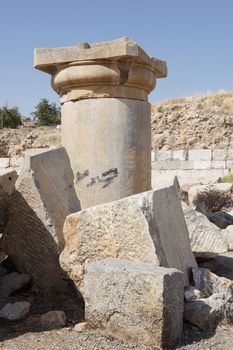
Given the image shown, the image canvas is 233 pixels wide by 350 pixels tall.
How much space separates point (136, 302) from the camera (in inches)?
117

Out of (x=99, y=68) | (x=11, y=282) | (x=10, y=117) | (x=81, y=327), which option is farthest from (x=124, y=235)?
(x=10, y=117)

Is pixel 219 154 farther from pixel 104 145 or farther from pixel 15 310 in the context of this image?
pixel 15 310

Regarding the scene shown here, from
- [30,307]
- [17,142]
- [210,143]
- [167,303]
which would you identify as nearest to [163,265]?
[167,303]

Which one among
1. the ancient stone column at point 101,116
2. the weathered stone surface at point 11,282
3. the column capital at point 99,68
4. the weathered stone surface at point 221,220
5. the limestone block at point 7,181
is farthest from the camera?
the weathered stone surface at point 221,220

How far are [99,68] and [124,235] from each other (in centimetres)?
204

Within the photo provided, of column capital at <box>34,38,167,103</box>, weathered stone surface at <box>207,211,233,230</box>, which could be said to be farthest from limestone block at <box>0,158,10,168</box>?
column capital at <box>34,38,167,103</box>

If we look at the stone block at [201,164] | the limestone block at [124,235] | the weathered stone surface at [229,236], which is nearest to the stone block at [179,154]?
the stone block at [201,164]

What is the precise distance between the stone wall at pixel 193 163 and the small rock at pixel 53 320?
1074 centimetres

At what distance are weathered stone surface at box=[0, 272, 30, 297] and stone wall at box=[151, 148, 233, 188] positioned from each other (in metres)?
10.1

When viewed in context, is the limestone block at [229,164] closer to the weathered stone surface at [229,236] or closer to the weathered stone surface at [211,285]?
the weathered stone surface at [229,236]

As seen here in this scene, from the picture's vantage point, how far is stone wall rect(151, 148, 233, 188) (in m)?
14.2

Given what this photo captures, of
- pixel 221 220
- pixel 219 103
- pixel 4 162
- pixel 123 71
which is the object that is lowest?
pixel 221 220

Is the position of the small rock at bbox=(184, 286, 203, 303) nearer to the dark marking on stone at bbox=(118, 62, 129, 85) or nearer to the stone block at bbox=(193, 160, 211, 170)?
the dark marking on stone at bbox=(118, 62, 129, 85)

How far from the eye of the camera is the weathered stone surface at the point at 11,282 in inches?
155
